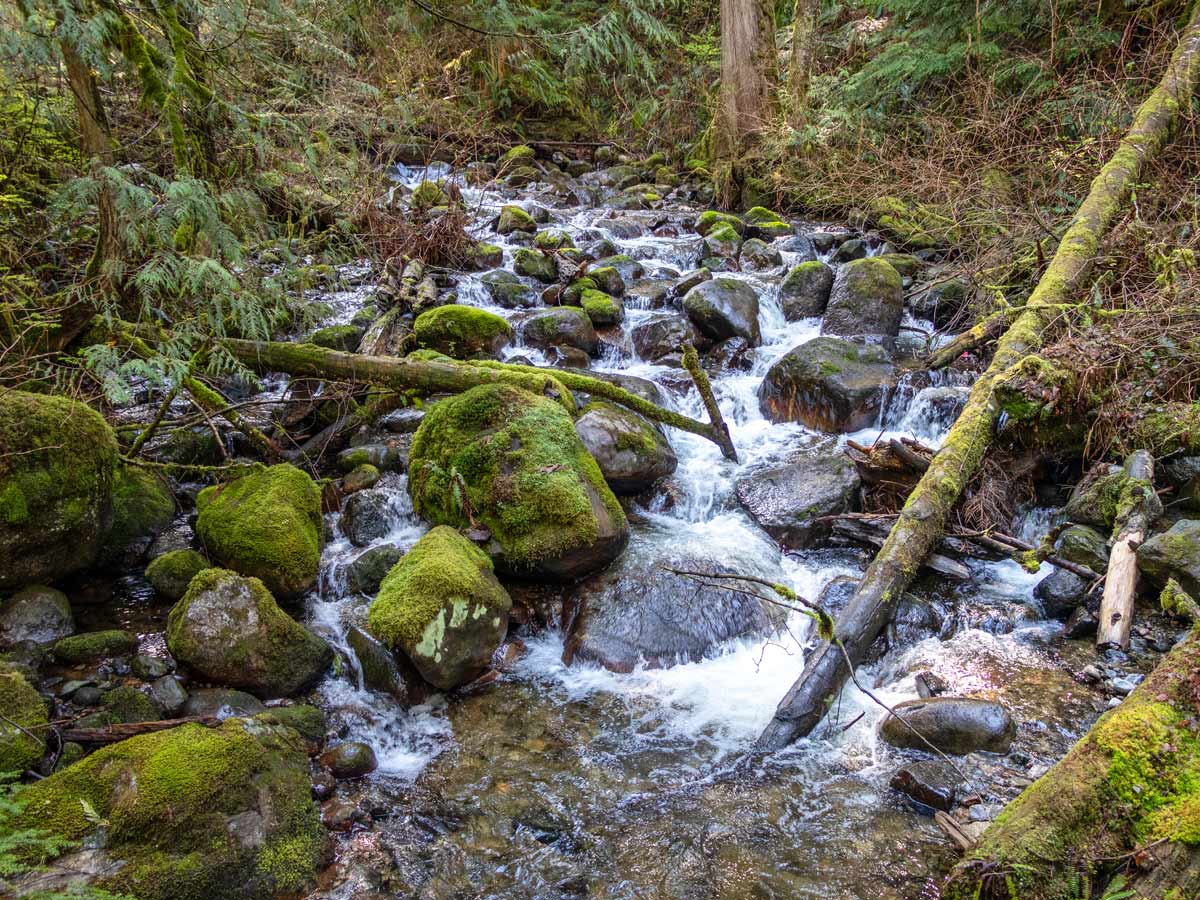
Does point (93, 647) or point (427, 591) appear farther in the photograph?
point (427, 591)

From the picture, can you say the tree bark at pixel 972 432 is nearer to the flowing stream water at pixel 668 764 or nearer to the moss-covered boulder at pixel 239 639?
the flowing stream water at pixel 668 764

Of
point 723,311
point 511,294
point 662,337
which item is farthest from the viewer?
point 511,294

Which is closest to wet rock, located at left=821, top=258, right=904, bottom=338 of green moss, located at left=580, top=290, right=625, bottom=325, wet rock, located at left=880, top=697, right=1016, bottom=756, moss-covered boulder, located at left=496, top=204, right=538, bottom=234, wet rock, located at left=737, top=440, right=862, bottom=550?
green moss, located at left=580, top=290, right=625, bottom=325

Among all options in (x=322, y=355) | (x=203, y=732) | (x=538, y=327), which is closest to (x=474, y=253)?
(x=538, y=327)

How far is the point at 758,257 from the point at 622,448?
21.1ft

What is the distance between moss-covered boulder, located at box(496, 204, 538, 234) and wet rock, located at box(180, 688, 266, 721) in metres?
9.63

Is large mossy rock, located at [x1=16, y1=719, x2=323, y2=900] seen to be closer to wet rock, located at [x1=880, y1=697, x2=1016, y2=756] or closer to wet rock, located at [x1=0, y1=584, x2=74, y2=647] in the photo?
wet rock, located at [x1=0, y1=584, x2=74, y2=647]

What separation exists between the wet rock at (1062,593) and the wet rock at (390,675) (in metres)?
4.46

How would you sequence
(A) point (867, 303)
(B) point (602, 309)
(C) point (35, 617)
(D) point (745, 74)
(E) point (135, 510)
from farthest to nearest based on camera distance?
(D) point (745, 74) < (B) point (602, 309) < (A) point (867, 303) < (E) point (135, 510) < (C) point (35, 617)

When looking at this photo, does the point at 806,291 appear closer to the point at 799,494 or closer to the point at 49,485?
the point at 799,494

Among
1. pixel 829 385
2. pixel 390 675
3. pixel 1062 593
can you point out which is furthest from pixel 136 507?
pixel 1062 593

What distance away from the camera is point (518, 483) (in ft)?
17.8

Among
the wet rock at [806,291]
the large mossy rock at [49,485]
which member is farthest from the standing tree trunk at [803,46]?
the large mossy rock at [49,485]

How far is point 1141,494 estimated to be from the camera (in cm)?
512
